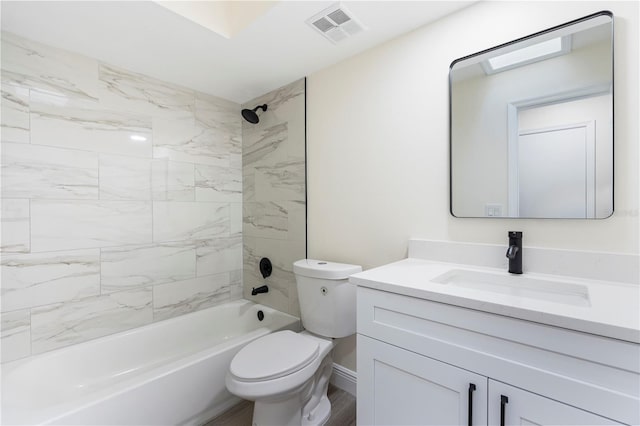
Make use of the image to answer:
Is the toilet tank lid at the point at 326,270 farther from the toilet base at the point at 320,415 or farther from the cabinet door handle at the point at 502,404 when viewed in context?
the cabinet door handle at the point at 502,404

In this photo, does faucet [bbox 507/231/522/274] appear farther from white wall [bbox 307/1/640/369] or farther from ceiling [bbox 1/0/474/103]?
ceiling [bbox 1/0/474/103]

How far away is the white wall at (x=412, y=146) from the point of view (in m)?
1.07

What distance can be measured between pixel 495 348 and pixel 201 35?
1.97 m

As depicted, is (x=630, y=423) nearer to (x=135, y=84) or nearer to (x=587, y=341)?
(x=587, y=341)

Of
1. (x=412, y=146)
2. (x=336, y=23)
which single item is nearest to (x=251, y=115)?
(x=336, y=23)

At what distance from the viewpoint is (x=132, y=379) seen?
55.8 inches

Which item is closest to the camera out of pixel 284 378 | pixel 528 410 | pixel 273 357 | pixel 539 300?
pixel 528 410

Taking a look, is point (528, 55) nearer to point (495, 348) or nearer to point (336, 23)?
point (336, 23)

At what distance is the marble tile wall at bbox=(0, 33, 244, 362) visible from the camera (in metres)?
1.60

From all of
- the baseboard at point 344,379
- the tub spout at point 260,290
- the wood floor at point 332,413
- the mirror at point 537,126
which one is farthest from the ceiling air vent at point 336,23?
the wood floor at point 332,413

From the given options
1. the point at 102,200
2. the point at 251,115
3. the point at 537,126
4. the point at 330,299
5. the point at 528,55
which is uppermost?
the point at 251,115

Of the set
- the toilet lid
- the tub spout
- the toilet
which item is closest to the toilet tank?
the toilet

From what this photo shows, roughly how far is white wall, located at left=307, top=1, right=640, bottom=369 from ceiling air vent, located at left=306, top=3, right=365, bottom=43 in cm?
23

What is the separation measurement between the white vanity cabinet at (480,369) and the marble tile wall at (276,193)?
111cm
